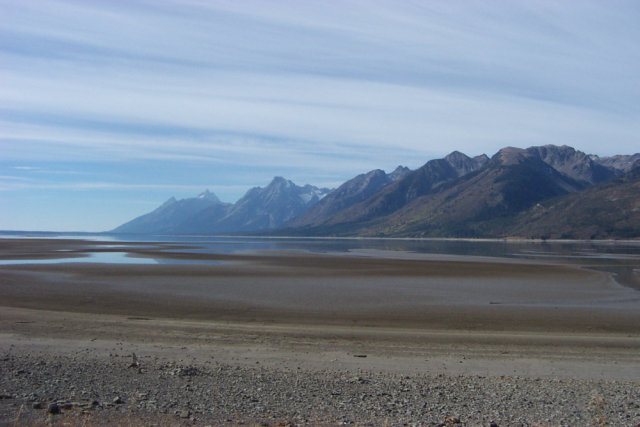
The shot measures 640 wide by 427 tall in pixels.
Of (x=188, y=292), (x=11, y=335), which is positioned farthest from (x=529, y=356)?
(x=188, y=292)

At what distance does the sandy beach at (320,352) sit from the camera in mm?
12930

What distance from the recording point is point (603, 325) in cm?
2662

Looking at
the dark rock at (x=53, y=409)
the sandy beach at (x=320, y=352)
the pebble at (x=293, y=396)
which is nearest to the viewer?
the dark rock at (x=53, y=409)

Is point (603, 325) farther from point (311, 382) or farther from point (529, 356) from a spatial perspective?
point (311, 382)

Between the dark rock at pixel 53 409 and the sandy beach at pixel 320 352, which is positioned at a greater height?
the dark rock at pixel 53 409

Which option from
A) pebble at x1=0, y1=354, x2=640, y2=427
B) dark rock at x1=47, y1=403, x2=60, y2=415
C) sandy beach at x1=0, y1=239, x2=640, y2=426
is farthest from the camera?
sandy beach at x1=0, y1=239, x2=640, y2=426

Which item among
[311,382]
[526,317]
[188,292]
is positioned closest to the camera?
[311,382]

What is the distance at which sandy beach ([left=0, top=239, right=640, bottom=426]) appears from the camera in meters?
12.9

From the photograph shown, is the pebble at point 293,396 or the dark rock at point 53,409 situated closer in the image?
the dark rock at point 53,409

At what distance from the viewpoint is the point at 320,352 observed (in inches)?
760

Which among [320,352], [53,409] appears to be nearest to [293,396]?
[320,352]

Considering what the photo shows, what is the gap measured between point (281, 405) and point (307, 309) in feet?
57.5

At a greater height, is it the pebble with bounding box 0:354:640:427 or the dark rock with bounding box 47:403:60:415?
the dark rock with bounding box 47:403:60:415

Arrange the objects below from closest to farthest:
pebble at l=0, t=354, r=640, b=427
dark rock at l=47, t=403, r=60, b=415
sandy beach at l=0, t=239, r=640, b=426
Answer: dark rock at l=47, t=403, r=60, b=415 < pebble at l=0, t=354, r=640, b=427 < sandy beach at l=0, t=239, r=640, b=426
